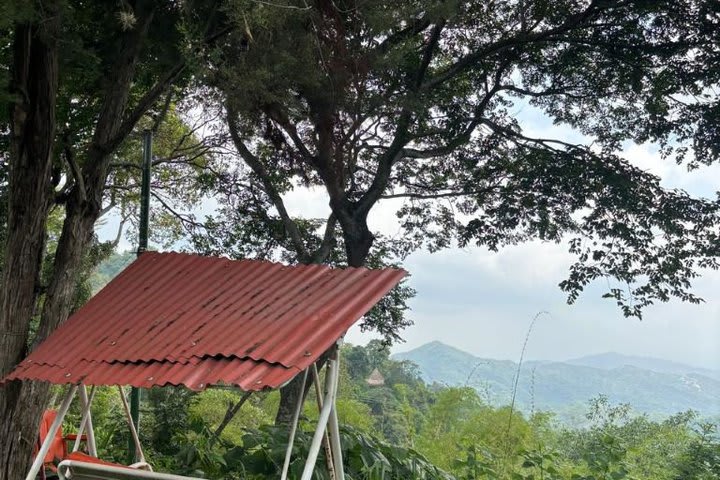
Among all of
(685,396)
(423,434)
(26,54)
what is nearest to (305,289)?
(26,54)

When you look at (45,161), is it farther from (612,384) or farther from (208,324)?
(612,384)

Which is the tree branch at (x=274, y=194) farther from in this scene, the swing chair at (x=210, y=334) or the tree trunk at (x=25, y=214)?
the swing chair at (x=210, y=334)

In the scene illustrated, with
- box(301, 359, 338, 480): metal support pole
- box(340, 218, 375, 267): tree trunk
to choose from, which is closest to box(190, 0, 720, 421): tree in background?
box(340, 218, 375, 267): tree trunk

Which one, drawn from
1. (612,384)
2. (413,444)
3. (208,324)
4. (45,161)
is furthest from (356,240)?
(612,384)

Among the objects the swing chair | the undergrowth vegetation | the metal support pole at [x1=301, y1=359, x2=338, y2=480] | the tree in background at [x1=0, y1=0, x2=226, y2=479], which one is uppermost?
the tree in background at [x1=0, y1=0, x2=226, y2=479]

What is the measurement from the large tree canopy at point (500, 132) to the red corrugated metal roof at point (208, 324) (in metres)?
3.21

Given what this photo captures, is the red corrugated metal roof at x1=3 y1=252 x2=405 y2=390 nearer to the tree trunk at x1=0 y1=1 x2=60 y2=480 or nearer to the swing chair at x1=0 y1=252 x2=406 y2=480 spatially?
the swing chair at x1=0 y1=252 x2=406 y2=480

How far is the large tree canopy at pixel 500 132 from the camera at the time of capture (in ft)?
25.0

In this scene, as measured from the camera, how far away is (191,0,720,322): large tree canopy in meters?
7.63

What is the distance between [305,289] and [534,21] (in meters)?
6.36

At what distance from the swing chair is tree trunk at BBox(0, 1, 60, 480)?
716 millimetres

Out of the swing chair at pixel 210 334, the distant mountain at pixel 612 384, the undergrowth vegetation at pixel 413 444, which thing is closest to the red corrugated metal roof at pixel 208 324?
the swing chair at pixel 210 334

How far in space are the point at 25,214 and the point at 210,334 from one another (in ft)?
6.63

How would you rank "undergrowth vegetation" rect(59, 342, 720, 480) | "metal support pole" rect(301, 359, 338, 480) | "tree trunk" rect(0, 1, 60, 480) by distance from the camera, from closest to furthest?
"metal support pole" rect(301, 359, 338, 480)
"tree trunk" rect(0, 1, 60, 480)
"undergrowth vegetation" rect(59, 342, 720, 480)
